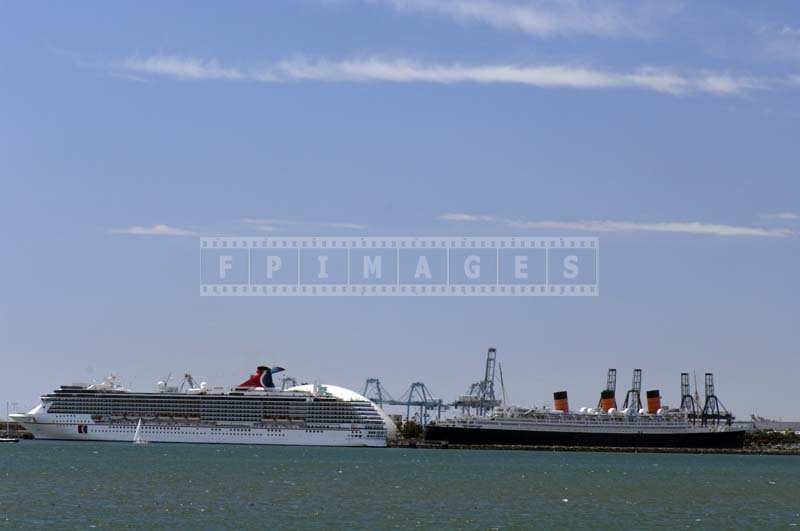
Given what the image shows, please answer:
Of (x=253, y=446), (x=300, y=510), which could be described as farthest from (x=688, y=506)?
(x=253, y=446)

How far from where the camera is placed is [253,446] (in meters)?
132

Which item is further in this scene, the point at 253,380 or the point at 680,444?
the point at 680,444

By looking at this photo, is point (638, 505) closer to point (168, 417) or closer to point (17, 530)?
point (17, 530)

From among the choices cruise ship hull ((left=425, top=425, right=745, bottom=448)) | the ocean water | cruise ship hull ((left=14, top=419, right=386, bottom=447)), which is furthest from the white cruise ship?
the ocean water

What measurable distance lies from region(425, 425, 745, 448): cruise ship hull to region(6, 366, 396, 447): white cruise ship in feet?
47.0

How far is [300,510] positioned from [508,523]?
840 cm

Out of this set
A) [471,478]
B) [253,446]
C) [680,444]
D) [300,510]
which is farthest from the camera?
[680,444]

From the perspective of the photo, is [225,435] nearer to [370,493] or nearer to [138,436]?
[138,436]

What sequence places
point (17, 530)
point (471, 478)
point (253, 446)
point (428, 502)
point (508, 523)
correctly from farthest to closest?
point (253, 446) < point (471, 478) < point (428, 502) < point (508, 523) < point (17, 530)

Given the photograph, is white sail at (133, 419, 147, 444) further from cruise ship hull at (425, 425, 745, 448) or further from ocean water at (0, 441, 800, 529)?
cruise ship hull at (425, 425, 745, 448)

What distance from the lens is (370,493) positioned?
64.3m

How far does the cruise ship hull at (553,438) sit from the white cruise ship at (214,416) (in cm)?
1432

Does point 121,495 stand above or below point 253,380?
below

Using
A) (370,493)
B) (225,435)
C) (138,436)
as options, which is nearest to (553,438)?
(225,435)
